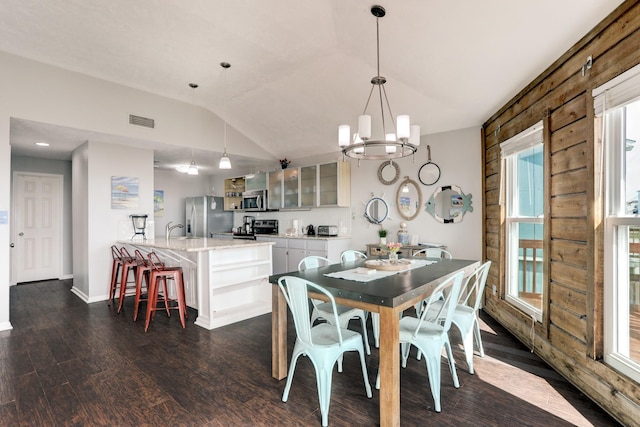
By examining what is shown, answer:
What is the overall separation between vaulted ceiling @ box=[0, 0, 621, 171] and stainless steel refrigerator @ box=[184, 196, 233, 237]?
2.99m

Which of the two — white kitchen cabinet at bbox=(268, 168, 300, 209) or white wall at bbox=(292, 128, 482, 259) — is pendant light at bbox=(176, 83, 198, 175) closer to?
white kitchen cabinet at bbox=(268, 168, 300, 209)

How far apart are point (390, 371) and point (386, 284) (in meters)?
0.58

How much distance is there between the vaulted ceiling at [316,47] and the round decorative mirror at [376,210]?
4.06 ft

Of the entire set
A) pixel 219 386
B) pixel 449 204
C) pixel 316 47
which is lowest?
pixel 219 386

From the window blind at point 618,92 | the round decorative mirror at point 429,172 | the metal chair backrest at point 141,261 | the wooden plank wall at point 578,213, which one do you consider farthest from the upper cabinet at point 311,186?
the window blind at point 618,92

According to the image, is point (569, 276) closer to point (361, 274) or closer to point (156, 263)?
point (361, 274)

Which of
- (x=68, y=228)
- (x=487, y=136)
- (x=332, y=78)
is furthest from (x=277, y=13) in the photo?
(x=68, y=228)

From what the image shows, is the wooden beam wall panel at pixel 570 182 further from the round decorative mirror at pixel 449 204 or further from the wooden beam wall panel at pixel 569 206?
the round decorative mirror at pixel 449 204

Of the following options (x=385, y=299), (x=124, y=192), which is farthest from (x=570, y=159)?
(x=124, y=192)

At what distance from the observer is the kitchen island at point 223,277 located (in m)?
3.72

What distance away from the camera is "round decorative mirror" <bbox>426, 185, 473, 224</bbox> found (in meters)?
4.45

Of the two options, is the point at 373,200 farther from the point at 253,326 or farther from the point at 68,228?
the point at 68,228

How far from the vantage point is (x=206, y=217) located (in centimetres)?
741

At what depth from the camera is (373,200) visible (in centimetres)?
535
